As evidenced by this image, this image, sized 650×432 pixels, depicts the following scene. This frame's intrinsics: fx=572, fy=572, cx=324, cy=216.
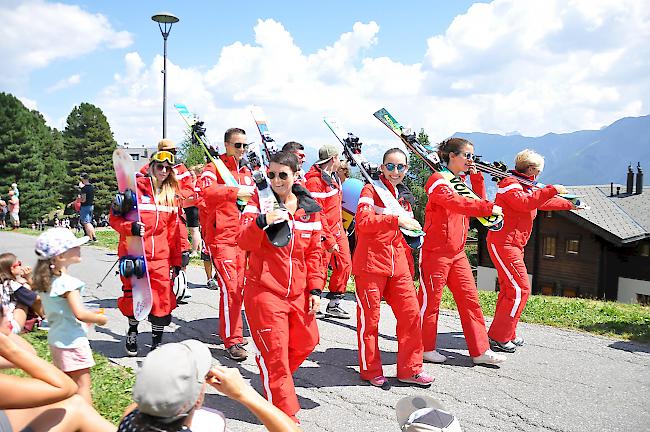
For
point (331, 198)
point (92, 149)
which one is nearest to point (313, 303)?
point (331, 198)

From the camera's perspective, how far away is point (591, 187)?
1571 inches

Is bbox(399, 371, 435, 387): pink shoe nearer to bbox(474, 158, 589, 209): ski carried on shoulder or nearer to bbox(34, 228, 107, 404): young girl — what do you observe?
bbox(474, 158, 589, 209): ski carried on shoulder

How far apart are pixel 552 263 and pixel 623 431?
3139cm

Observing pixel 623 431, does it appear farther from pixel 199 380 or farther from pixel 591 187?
pixel 591 187

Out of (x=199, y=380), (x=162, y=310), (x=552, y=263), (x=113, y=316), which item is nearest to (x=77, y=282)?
(x=162, y=310)

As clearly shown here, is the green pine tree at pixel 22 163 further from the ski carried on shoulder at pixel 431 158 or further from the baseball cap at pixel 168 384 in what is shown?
the baseball cap at pixel 168 384

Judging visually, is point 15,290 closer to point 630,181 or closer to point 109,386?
point 109,386

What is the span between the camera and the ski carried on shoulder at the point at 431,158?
5777mm

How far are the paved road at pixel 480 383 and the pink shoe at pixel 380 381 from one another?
0.24 feet

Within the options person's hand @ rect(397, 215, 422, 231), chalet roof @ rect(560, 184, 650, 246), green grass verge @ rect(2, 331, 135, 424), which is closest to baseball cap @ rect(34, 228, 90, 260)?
green grass verge @ rect(2, 331, 135, 424)

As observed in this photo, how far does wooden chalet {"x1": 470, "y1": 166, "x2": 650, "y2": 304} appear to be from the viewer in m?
30.2

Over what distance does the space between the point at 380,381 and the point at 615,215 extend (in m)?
32.9

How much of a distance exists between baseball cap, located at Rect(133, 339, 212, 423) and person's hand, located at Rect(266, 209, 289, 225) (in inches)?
83.3

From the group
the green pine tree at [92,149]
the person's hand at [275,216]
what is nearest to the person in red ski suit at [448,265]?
the person's hand at [275,216]
